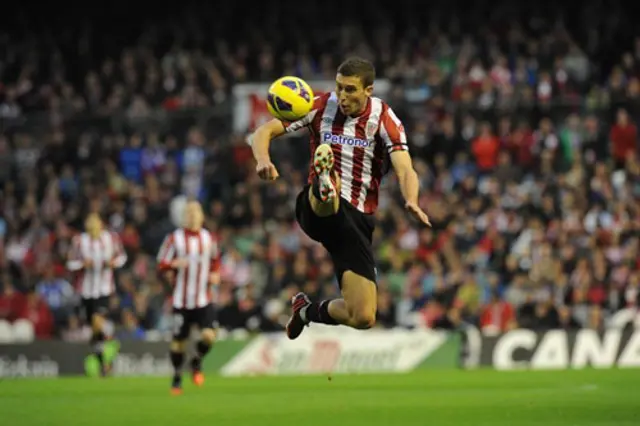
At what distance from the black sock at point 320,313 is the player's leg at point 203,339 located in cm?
527

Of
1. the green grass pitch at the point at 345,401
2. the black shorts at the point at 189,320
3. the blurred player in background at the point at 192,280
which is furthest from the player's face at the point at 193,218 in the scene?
the green grass pitch at the point at 345,401

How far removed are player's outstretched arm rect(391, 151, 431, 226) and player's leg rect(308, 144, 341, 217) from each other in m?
0.45

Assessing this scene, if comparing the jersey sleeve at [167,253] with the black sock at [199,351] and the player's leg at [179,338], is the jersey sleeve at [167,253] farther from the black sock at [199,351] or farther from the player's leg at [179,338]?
the black sock at [199,351]

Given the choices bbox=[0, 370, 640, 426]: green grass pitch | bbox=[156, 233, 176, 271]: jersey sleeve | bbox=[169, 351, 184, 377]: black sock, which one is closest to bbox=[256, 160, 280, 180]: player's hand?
bbox=[0, 370, 640, 426]: green grass pitch

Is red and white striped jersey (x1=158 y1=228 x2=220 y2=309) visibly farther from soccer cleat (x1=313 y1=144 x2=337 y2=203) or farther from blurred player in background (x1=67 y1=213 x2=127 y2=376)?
soccer cleat (x1=313 y1=144 x2=337 y2=203)

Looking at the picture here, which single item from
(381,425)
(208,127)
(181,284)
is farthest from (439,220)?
(381,425)

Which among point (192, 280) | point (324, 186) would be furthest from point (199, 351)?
point (324, 186)

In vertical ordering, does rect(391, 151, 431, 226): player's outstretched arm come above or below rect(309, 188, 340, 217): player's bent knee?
above

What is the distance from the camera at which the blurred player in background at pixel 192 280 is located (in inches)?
639

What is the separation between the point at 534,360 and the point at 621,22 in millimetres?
9334

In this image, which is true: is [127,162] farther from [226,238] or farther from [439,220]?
[439,220]

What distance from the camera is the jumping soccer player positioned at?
1030 centimetres

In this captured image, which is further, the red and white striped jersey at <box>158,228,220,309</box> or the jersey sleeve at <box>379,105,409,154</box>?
the red and white striped jersey at <box>158,228,220,309</box>

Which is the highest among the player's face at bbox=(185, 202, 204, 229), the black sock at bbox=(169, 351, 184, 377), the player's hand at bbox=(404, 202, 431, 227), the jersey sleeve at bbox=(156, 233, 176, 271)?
the player's hand at bbox=(404, 202, 431, 227)
